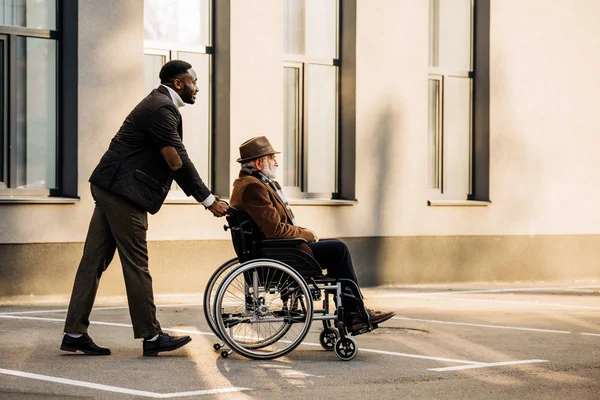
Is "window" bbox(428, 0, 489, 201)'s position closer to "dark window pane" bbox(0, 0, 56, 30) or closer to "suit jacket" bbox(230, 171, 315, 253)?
"dark window pane" bbox(0, 0, 56, 30)

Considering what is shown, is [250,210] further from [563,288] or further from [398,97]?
[563,288]

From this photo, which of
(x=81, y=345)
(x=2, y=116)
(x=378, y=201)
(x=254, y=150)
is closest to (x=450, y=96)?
(x=378, y=201)

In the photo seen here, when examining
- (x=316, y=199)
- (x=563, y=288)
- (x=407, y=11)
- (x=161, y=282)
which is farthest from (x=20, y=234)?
(x=563, y=288)

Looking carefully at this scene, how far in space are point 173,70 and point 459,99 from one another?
8442 millimetres

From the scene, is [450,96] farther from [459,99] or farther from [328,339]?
[328,339]

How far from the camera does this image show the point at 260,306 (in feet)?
23.7

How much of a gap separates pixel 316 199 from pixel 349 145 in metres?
0.83

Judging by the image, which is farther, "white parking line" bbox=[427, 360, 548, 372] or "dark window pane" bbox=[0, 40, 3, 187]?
"dark window pane" bbox=[0, 40, 3, 187]

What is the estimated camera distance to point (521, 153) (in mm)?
15328

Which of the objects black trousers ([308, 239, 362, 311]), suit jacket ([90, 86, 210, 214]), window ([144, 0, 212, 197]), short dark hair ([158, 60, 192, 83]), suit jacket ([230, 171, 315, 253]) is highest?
window ([144, 0, 212, 197])

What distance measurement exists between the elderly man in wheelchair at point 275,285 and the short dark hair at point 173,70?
2.80 feet

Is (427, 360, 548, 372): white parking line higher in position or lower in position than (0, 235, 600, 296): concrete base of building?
lower

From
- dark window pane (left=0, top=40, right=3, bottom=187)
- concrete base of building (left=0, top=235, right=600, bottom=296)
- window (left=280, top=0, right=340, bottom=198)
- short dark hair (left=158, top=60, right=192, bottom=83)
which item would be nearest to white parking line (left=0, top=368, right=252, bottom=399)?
short dark hair (left=158, top=60, right=192, bottom=83)

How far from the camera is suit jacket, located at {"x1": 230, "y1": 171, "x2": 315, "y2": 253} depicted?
287 inches
